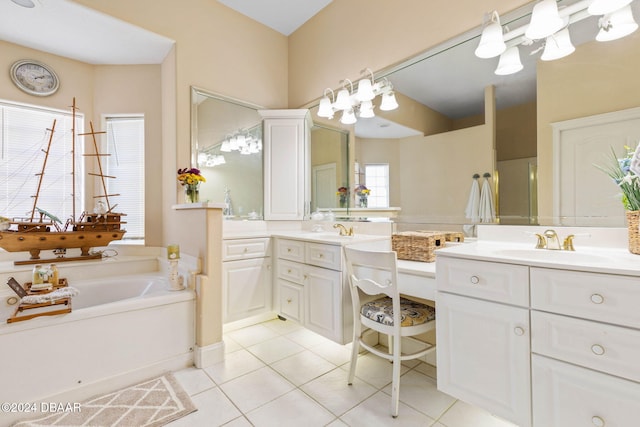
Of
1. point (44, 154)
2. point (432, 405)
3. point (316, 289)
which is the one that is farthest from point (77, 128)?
point (432, 405)

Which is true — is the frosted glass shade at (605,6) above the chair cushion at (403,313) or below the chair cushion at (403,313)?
above

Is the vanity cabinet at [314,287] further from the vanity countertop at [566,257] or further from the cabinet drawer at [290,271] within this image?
the vanity countertop at [566,257]

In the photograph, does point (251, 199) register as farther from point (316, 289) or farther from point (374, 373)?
point (374, 373)

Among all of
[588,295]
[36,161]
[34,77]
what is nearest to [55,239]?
[36,161]

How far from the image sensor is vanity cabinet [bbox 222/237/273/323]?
2416 millimetres

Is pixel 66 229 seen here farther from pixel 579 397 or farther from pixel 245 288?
pixel 579 397

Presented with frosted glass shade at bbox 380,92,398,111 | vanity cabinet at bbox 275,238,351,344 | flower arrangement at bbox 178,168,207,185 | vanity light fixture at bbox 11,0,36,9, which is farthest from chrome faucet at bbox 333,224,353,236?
vanity light fixture at bbox 11,0,36,9

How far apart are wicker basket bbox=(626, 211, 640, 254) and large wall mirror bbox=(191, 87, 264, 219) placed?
2.70m

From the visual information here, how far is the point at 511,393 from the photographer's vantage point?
117 centimetres

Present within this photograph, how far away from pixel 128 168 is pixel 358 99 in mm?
2502

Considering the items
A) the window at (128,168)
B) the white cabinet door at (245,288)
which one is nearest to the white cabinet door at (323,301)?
the white cabinet door at (245,288)

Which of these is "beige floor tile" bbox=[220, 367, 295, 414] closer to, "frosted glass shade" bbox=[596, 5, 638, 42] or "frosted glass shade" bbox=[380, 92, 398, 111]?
"frosted glass shade" bbox=[380, 92, 398, 111]

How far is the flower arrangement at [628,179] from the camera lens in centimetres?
124

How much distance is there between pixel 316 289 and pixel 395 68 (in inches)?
72.7
